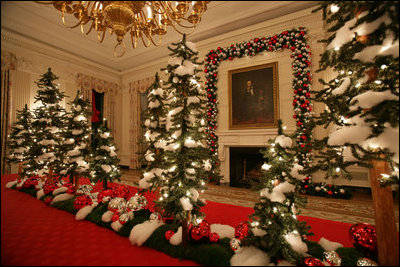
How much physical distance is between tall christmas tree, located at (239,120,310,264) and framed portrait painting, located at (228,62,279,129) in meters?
3.80

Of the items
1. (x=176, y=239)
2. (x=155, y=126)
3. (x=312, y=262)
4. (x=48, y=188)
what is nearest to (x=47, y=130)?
(x=48, y=188)

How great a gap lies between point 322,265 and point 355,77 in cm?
166

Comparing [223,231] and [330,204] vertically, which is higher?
[223,231]

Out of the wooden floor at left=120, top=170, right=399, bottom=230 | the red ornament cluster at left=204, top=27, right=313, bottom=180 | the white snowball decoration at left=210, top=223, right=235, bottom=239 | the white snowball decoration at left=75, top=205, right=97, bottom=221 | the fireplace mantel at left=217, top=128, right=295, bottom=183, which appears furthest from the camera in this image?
the fireplace mantel at left=217, top=128, right=295, bottom=183

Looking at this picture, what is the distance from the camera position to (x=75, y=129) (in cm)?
335

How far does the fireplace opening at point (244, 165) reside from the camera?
5.46 metres

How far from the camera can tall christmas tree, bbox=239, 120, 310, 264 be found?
5.08 feet

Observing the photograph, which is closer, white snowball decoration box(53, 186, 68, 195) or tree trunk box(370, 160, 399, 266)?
tree trunk box(370, 160, 399, 266)

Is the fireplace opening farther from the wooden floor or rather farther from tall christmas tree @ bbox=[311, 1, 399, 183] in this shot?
tall christmas tree @ bbox=[311, 1, 399, 183]

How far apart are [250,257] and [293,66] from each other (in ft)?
16.3

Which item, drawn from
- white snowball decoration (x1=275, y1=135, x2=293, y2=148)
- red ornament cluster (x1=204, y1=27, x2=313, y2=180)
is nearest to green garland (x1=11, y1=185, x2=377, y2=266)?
white snowball decoration (x1=275, y1=135, x2=293, y2=148)

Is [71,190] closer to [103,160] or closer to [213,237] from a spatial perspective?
[103,160]

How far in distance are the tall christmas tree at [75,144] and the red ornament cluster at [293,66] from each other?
270 centimetres

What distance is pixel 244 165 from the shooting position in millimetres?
5695
